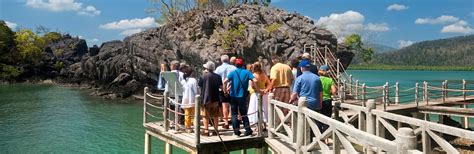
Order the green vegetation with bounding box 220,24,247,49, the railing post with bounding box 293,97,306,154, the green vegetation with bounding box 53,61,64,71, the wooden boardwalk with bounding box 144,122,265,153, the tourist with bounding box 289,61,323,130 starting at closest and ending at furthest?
the railing post with bounding box 293,97,306,154 < the tourist with bounding box 289,61,323,130 < the wooden boardwalk with bounding box 144,122,265,153 < the green vegetation with bounding box 220,24,247,49 < the green vegetation with bounding box 53,61,64,71

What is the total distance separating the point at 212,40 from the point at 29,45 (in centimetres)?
5875

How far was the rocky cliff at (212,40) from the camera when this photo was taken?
105ft

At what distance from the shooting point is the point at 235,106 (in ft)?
29.8

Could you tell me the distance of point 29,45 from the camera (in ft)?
259

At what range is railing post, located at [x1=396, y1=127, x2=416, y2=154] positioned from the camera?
379 cm

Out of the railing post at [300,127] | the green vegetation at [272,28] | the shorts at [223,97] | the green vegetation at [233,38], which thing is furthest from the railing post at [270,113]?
the green vegetation at [233,38]

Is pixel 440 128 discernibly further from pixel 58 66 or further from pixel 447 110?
pixel 58 66

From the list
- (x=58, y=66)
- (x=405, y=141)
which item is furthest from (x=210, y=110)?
(x=58, y=66)

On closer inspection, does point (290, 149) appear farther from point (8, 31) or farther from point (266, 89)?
point (8, 31)

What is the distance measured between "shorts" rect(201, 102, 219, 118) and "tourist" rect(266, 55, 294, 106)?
52.1 inches

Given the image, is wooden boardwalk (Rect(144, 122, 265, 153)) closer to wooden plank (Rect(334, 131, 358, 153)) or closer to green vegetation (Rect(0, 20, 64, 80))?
wooden plank (Rect(334, 131, 358, 153))

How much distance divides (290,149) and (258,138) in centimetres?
137

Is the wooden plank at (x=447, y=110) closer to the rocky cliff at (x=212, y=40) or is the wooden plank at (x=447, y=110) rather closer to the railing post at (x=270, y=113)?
the rocky cliff at (x=212, y=40)

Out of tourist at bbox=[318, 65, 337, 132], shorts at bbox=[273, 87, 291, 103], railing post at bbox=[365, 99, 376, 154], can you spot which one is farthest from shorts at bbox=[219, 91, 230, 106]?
railing post at bbox=[365, 99, 376, 154]
